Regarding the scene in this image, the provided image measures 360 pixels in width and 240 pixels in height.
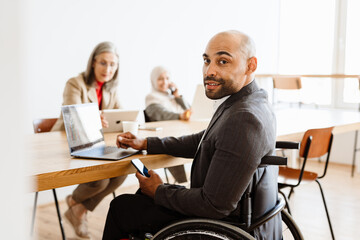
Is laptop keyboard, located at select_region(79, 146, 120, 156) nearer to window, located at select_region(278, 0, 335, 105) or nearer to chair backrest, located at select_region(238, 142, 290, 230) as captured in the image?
chair backrest, located at select_region(238, 142, 290, 230)

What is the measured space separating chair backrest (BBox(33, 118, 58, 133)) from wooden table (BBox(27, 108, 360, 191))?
492 mm

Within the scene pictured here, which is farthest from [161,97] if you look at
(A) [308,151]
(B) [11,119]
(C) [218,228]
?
(B) [11,119]

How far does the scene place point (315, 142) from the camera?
2.45 meters

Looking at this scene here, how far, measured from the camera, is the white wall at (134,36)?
3.57 metres

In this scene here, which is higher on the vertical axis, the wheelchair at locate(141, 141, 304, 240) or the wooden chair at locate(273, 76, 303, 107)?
the wooden chair at locate(273, 76, 303, 107)

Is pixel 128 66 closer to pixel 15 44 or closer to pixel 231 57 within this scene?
pixel 231 57

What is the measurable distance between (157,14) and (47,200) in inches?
84.0

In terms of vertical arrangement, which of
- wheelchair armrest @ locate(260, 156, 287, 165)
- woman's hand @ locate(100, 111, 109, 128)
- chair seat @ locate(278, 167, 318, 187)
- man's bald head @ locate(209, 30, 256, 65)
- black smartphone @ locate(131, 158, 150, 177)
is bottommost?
chair seat @ locate(278, 167, 318, 187)

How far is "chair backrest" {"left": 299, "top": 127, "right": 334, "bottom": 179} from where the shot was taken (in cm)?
237

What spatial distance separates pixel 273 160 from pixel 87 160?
74 centimetres

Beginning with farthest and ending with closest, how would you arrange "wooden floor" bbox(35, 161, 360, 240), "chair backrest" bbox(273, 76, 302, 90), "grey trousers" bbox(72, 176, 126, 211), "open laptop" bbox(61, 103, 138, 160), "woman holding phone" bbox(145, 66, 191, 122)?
"chair backrest" bbox(273, 76, 302, 90), "woman holding phone" bbox(145, 66, 191, 122), "wooden floor" bbox(35, 161, 360, 240), "grey trousers" bbox(72, 176, 126, 211), "open laptop" bbox(61, 103, 138, 160)

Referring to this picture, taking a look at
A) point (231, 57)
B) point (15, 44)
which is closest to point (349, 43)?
point (231, 57)

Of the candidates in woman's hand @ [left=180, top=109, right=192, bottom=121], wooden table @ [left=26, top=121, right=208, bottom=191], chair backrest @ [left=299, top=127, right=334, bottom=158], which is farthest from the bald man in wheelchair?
woman's hand @ [left=180, top=109, right=192, bottom=121]

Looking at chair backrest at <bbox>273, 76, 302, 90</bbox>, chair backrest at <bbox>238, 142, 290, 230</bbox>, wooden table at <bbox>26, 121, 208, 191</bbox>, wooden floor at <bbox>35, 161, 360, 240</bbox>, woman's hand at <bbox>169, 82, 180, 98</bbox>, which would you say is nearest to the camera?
chair backrest at <bbox>238, 142, 290, 230</bbox>
